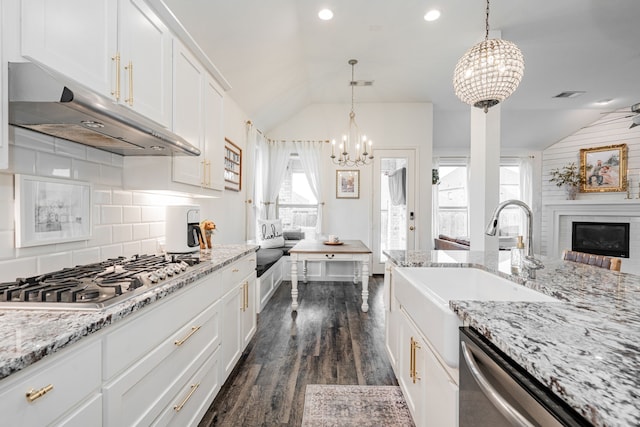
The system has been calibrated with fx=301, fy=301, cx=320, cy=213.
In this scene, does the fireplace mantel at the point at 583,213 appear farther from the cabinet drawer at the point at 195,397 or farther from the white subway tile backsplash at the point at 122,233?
the white subway tile backsplash at the point at 122,233

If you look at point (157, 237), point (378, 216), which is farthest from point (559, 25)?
point (157, 237)

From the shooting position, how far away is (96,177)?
161 centimetres

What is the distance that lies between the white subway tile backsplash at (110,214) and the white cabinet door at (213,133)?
0.64 m

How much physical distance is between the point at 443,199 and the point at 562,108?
2686 mm

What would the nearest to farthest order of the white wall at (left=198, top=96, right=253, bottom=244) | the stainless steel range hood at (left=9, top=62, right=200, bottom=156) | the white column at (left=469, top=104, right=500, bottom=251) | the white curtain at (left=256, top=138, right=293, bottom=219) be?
the stainless steel range hood at (left=9, top=62, right=200, bottom=156)
the white column at (left=469, top=104, right=500, bottom=251)
the white wall at (left=198, top=96, right=253, bottom=244)
the white curtain at (left=256, top=138, right=293, bottom=219)

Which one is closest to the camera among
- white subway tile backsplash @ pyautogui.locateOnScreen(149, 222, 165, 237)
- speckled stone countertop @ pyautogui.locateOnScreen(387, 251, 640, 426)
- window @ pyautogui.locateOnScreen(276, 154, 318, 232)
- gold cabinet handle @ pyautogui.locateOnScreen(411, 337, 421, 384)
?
speckled stone countertop @ pyautogui.locateOnScreen(387, 251, 640, 426)

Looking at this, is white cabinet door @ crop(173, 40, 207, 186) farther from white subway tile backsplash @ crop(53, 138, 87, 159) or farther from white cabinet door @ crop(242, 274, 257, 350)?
white cabinet door @ crop(242, 274, 257, 350)

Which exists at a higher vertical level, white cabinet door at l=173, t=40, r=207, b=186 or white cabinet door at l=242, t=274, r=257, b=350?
white cabinet door at l=173, t=40, r=207, b=186

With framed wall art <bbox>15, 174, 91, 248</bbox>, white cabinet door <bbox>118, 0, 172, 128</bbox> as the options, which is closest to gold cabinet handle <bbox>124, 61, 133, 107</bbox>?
white cabinet door <bbox>118, 0, 172, 128</bbox>

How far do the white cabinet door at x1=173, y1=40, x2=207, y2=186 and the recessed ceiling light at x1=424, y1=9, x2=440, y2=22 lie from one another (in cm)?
218

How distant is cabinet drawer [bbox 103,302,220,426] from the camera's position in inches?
36.8

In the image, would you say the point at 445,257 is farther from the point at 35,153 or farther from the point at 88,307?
the point at 35,153

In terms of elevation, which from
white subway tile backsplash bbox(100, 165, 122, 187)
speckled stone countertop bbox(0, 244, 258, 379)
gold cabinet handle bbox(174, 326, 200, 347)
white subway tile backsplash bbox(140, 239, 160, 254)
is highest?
white subway tile backsplash bbox(100, 165, 122, 187)

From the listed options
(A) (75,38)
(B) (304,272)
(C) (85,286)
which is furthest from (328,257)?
(A) (75,38)
